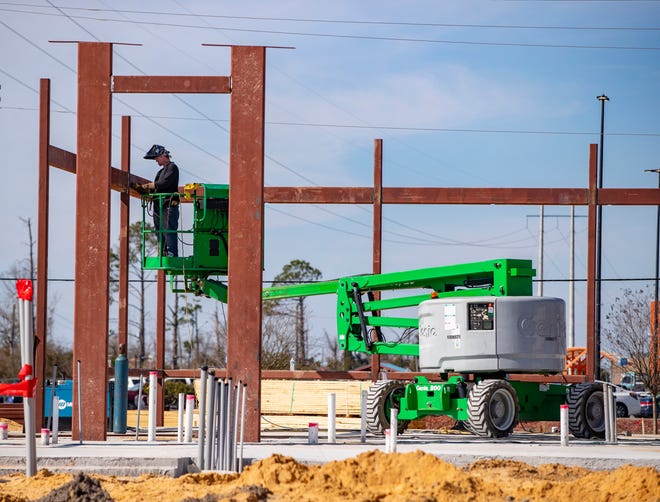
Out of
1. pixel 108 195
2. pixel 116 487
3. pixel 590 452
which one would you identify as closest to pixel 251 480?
pixel 116 487

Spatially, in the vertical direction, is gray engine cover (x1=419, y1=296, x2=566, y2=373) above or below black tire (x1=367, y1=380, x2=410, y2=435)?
above

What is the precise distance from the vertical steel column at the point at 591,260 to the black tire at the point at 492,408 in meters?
4.06

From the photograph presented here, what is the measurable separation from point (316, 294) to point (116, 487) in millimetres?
14062

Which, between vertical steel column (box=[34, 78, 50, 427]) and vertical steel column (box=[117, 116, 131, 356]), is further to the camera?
vertical steel column (box=[117, 116, 131, 356])

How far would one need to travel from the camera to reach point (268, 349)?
49.3 m

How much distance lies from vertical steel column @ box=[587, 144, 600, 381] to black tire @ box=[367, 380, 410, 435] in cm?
476

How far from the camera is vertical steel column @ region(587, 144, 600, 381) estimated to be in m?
25.7

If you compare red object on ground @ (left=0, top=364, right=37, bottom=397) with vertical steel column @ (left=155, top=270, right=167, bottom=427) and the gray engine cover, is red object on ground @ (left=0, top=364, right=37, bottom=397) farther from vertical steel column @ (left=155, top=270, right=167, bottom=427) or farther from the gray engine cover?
vertical steel column @ (left=155, top=270, right=167, bottom=427)

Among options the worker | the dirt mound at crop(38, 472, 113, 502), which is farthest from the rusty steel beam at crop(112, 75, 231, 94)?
the dirt mound at crop(38, 472, 113, 502)

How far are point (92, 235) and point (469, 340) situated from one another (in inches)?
298

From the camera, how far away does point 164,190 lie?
24.3 m

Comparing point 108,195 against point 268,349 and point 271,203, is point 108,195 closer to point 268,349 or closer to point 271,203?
point 271,203

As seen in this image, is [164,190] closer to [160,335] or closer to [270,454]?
[160,335]

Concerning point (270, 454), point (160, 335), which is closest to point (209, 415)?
point (270, 454)
